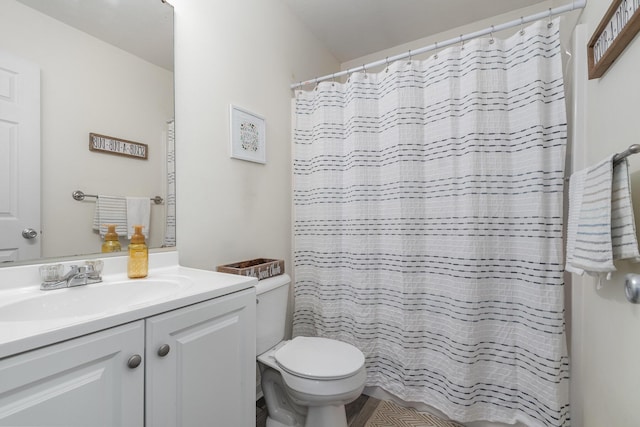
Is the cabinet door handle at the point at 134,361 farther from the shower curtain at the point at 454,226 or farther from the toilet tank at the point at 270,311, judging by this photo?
the shower curtain at the point at 454,226

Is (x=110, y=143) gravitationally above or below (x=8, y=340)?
above

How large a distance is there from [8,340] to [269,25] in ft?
6.43

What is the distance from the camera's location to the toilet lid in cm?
120

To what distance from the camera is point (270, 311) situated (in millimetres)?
1453

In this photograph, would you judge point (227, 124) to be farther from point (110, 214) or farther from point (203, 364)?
point (203, 364)

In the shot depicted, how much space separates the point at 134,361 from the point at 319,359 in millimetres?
802

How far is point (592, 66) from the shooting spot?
1038 millimetres

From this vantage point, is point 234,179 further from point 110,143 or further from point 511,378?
point 511,378

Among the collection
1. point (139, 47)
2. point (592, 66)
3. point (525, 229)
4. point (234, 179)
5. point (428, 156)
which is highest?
point (139, 47)

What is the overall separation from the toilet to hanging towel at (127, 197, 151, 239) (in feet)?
1.87

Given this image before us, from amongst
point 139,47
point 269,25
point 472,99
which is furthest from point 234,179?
point 472,99

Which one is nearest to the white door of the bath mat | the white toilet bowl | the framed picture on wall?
the framed picture on wall

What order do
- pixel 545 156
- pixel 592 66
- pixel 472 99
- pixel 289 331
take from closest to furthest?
pixel 592 66 < pixel 545 156 < pixel 472 99 < pixel 289 331

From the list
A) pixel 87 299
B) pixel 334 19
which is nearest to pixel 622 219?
pixel 87 299
